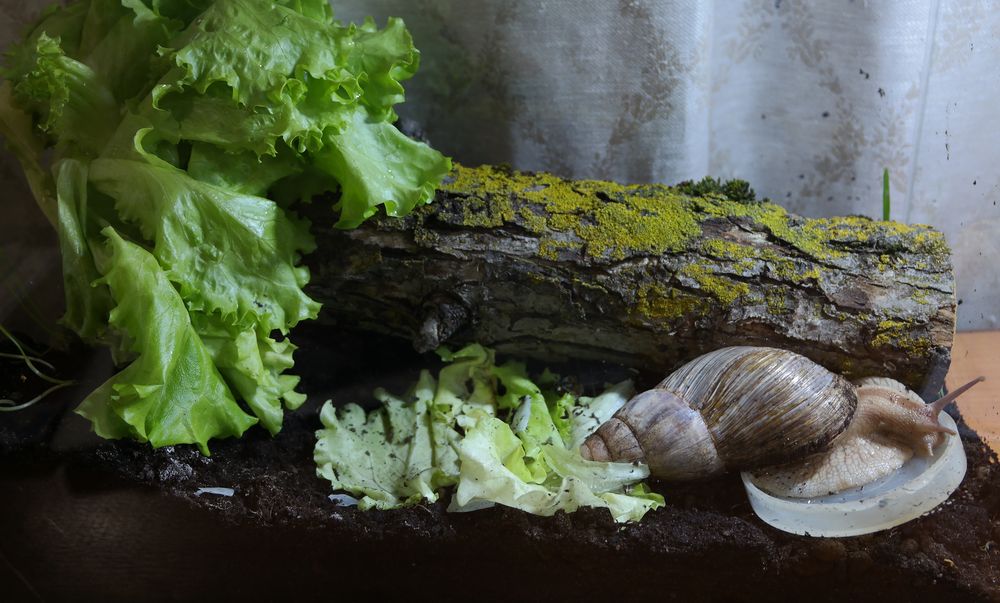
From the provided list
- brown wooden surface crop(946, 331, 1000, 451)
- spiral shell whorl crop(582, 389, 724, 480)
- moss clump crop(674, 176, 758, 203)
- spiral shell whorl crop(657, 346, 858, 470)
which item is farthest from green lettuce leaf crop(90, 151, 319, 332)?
brown wooden surface crop(946, 331, 1000, 451)

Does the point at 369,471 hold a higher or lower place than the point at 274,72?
lower

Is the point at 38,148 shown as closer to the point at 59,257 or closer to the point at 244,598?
the point at 59,257

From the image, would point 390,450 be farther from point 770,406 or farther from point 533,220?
point 770,406

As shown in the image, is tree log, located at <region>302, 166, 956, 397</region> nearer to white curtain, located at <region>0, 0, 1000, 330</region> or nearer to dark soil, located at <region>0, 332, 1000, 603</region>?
white curtain, located at <region>0, 0, 1000, 330</region>

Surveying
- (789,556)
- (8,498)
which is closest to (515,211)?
(789,556)

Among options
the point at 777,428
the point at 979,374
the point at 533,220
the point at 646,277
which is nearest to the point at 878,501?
the point at 777,428

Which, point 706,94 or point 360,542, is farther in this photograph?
point 706,94
